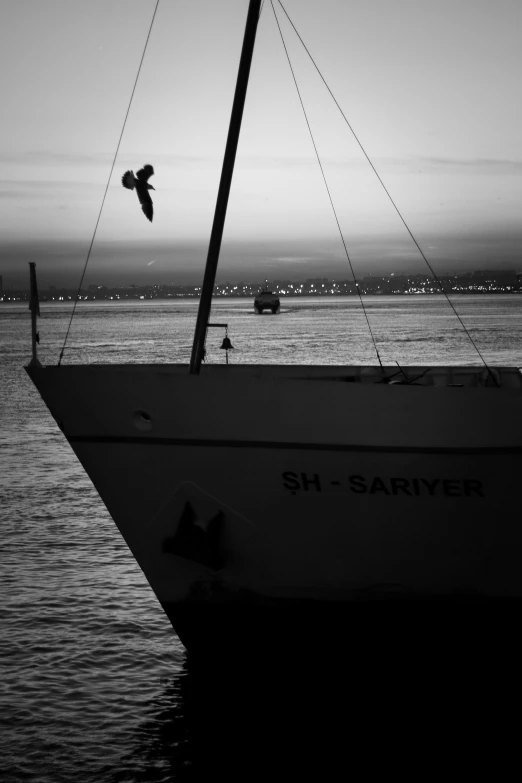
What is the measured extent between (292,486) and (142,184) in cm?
303

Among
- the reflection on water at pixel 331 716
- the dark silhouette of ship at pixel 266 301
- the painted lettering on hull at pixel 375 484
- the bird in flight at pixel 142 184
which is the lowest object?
the reflection on water at pixel 331 716

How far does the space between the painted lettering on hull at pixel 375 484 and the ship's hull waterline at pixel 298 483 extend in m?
0.01

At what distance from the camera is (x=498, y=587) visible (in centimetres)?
884

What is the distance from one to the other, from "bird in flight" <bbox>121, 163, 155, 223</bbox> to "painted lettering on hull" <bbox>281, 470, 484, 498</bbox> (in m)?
2.69

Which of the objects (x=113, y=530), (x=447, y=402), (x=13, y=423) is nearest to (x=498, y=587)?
(x=447, y=402)

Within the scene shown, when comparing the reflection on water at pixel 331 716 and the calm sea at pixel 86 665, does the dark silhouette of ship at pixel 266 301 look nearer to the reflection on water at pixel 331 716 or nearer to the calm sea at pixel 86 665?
the calm sea at pixel 86 665

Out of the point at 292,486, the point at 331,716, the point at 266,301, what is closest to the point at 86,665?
the point at 331,716

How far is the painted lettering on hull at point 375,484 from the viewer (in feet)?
26.8

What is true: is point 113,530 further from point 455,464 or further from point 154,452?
point 455,464

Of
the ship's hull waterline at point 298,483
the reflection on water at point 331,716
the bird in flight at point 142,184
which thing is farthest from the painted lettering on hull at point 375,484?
the bird in flight at point 142,184

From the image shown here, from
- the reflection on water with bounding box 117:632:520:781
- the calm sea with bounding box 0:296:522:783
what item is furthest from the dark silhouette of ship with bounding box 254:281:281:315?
the reflection on water with bounding box 117:632:520:781

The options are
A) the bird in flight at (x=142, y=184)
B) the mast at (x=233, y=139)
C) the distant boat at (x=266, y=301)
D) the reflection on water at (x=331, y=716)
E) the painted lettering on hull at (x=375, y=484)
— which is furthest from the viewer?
the distant boat at (x=266, y=301)

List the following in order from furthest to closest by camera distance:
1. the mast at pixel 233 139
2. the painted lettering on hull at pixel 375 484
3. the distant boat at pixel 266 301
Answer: the distant boat at pixel 266 301 → the mast at pixel 233 139 → the painted lettering on hull at pixel 375 484

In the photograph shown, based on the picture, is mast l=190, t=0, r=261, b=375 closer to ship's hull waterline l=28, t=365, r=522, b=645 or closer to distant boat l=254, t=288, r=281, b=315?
ship's hull waterline l=28, t=365, r=522, b=645
